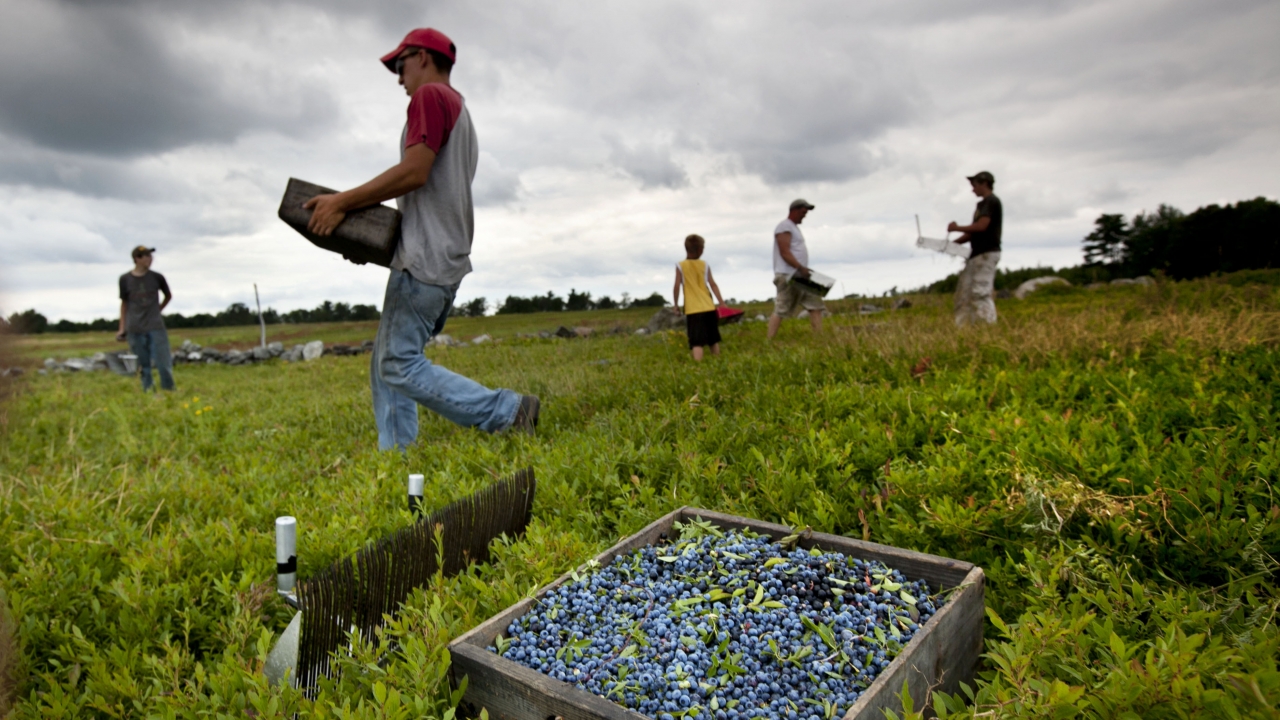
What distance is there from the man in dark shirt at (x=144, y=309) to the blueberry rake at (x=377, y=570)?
9359mm

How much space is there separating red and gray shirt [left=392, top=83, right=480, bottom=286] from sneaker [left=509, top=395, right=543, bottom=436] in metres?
1.00

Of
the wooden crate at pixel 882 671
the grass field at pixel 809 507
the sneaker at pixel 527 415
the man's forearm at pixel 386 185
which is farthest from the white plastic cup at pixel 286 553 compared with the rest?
the sneaker at pixel 527 415

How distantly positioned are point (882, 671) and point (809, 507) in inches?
54.6

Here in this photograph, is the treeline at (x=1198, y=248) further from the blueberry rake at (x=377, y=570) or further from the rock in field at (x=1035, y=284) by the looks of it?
the blueberry rake at (x=377, y=570)

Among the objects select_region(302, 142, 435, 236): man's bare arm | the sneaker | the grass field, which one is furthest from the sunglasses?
the grass field

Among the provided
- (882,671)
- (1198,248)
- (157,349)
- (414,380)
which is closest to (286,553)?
(882,671)

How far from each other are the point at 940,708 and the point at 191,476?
4529mm

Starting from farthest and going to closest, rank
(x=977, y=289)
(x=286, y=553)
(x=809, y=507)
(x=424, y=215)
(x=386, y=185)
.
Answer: (x=977, y=289)
(x=424, y=215)
(x=386, y=185)
(x=809, y=507)
(x=286, y=553)

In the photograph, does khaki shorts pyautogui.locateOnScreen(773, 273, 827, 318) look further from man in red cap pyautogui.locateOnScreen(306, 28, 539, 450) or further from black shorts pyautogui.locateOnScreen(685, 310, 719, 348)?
man in red cap pyautogui.locateOnScreen(306, 28, 539, 450)

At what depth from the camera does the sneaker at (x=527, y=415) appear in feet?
16.3

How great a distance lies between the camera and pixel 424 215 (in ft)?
14.7

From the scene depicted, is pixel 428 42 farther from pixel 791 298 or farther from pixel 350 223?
pixel 791 298

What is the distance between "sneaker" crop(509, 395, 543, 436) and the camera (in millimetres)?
4957

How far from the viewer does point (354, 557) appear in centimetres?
236
